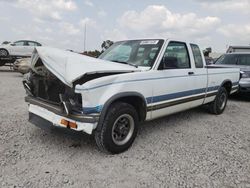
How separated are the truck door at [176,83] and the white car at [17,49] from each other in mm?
14737

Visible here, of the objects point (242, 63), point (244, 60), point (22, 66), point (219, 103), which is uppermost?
point (244, 60)

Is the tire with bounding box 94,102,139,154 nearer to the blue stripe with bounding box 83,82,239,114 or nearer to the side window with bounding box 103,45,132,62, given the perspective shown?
the blue stripe with bounding box 83,82,239,114

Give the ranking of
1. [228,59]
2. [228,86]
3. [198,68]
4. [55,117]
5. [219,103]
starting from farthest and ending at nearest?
[228,59]
[228,86]
[219,103]
[198,68]
[55,117]

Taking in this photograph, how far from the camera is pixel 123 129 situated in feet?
13.2

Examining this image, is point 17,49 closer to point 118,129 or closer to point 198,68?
point 198,68

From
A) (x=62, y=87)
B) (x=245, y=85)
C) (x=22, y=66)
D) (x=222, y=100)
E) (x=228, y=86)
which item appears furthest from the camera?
(x=22, y=66)

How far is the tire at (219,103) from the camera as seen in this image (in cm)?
652

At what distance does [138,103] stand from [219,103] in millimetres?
3398

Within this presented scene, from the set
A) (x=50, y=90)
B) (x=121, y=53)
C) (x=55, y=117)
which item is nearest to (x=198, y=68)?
(x=121, y=53)

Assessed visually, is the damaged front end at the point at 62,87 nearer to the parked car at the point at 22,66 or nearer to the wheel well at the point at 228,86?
the wheel well at the point at 228,86

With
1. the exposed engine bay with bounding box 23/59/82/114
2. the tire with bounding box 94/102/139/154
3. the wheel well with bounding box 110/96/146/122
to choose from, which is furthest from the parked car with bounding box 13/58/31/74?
the tire with bounding box 94/102/139/154

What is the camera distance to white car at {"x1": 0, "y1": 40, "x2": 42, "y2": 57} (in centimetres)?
→ 1744

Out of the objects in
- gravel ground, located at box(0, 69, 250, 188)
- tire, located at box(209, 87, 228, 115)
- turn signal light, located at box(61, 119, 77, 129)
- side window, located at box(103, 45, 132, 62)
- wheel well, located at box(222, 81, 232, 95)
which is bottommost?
gravel ground, located at box(0, 69, 250, 188)

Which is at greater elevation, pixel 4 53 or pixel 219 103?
pixel 4 53
